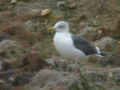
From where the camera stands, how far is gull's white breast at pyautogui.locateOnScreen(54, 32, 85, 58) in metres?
4.39

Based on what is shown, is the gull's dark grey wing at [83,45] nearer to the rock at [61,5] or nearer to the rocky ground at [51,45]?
the rocky ground at [51,45]

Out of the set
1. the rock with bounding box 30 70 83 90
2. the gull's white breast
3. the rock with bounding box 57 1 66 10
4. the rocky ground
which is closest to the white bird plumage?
the gull's white breast

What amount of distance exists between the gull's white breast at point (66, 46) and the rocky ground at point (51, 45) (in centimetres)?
15

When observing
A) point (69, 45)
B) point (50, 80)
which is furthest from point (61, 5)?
point (50, 80)

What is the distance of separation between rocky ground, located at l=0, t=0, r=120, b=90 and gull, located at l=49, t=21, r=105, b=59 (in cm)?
16

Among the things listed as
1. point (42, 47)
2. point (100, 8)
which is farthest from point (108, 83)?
point (100, 8)

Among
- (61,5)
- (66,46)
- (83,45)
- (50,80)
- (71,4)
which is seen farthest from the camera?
(71,4)

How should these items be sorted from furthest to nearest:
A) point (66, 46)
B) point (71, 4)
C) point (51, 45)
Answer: point (71, 4), point (51, 45), point (66, 46)

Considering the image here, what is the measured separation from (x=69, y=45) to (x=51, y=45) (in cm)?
181

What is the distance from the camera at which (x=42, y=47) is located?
235 inches

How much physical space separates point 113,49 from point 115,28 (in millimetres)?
1008

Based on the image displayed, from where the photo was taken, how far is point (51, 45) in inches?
244

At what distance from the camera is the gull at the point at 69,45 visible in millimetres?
4406

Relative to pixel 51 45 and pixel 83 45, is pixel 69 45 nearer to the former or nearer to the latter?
pixel 83 45
